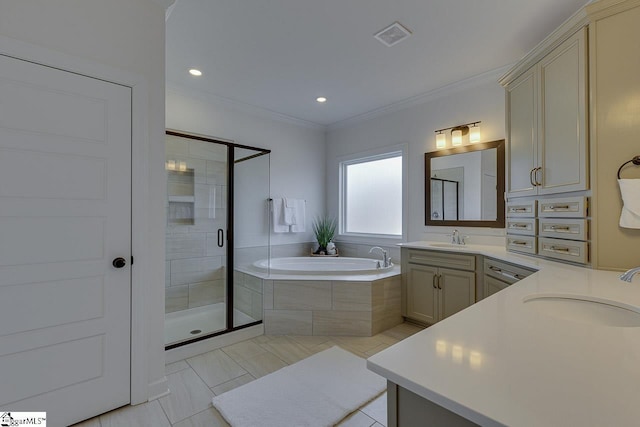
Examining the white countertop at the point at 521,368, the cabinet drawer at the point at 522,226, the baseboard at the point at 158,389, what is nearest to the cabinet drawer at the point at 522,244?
the cabinet drawer at the point at 522,226

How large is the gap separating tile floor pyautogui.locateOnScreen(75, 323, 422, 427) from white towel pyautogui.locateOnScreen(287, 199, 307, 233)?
1.63 metres

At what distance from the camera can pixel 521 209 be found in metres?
2.32

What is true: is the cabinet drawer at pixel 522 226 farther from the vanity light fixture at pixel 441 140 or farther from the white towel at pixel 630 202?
the vanity light fixture at pixel 441 140

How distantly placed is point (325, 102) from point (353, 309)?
2.49 meters

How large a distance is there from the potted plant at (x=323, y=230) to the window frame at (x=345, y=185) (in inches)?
5.0

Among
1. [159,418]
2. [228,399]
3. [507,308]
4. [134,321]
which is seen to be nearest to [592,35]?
[507,308]

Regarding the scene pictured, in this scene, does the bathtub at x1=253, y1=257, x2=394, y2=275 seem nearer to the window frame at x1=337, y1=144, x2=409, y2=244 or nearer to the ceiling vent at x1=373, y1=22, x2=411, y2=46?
the window frame at x1=337, y1=144, x2=409, y2=244

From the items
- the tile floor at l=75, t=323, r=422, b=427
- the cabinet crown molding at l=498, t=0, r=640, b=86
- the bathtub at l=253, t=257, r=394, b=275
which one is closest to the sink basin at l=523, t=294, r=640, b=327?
the tile floor at l=75, t=323, r=422, b=427

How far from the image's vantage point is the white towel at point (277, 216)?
12.9 ft

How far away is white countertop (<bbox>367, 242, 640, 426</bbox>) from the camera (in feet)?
1.58

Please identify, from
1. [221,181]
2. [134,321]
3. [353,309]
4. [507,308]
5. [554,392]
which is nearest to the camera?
[554,392]

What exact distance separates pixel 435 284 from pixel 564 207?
4.31 feet

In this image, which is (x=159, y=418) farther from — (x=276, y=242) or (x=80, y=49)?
(x=276, y=242)

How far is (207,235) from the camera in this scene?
3105mm
